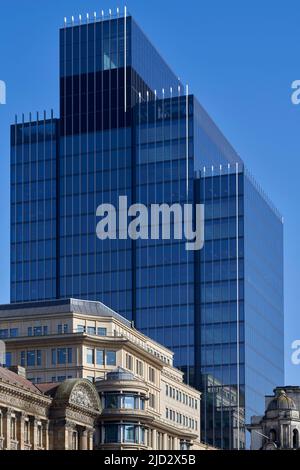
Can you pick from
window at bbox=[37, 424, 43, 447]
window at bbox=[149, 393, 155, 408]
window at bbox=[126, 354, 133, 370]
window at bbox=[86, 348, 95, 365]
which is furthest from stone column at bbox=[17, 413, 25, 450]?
window at bbox=[149, 393, 155, 408]

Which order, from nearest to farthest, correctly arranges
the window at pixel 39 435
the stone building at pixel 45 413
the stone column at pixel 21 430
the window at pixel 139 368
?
1. the stone building at pixel 45 413
2. the stone column at pixel 21 430
3. the window at pixel 39 435
4. the window at pixel 139 368

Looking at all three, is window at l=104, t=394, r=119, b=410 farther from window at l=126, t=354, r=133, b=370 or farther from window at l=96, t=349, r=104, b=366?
window at l=126, t=354, r=133, b=370

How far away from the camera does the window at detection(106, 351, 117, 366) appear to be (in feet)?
541

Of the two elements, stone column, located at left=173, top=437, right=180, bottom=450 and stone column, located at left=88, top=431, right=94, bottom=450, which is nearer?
stone column, located at left=88, top=431, right=94, bottom=450

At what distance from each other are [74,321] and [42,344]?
7.09m

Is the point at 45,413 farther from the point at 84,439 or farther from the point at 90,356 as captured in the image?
the point at 90,356

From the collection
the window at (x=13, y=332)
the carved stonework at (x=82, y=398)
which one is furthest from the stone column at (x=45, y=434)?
the window at (x=13, y=332)

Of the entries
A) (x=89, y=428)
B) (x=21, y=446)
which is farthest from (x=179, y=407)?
(x=21, y=446)

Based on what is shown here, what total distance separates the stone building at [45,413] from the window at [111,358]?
16.8 meters

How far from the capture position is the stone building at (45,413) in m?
129

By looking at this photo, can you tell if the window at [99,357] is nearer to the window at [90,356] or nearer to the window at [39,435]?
the window at [90,356]
